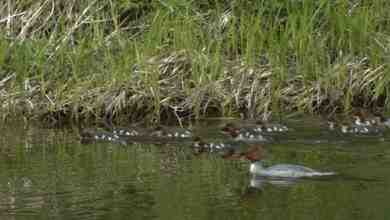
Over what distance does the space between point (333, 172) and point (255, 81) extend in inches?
116

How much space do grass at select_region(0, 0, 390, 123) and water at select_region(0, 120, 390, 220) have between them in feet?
3.22

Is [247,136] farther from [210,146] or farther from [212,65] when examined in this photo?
[212,65]

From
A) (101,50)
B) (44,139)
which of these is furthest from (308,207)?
(101,50)

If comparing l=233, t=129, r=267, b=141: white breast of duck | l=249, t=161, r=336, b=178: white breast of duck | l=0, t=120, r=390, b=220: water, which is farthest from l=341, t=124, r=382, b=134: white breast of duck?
l=249, t=161, r=336, b=178: white breast of duck

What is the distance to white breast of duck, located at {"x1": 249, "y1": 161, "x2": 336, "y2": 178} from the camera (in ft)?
27.5

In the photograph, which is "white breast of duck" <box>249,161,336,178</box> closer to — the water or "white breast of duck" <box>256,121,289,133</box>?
the water

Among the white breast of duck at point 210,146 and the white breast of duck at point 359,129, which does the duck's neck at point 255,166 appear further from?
the white breast of duck at point 359,129

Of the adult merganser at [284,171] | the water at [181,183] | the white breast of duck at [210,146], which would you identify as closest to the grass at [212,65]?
the water at [181,183]

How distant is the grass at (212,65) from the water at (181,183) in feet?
3.22

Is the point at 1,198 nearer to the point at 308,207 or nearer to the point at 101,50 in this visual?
the point at 308,207

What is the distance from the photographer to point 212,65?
11.5 meters

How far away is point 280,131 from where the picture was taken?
416 inches

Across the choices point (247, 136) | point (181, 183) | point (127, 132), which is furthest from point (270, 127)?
point (181, 183)

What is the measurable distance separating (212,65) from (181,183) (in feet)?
10.8
